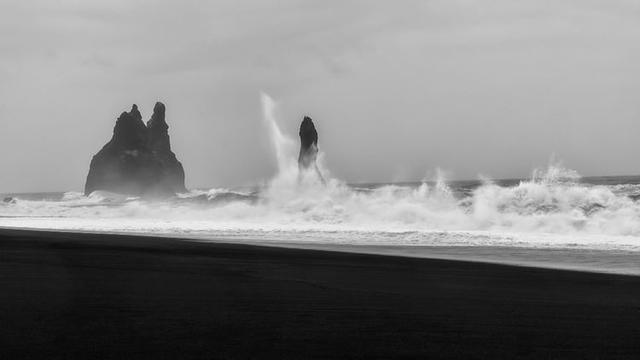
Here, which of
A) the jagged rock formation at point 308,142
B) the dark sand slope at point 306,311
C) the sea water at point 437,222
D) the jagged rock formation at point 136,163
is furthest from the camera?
the jagged rock formation at point 136,163

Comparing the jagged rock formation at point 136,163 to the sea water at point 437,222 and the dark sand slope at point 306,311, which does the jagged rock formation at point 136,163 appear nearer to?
the sea water at point 437,222

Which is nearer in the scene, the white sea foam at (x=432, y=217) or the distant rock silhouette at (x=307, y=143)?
the white sea foam at (x=432, y=217)

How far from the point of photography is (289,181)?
162 feet

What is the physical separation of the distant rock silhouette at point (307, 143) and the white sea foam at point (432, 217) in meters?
9.69

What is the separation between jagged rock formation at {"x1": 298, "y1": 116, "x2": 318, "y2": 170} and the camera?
5631 centimetres

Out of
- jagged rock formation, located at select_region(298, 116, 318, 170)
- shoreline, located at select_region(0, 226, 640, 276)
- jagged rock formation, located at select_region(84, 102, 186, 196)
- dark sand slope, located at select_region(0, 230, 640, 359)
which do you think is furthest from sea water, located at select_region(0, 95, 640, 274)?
jagged rock formation, located at select_region(84, 102, 186, 196)

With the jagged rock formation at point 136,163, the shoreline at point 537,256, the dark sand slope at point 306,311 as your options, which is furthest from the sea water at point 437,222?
the jagged rock formation at point 136,163

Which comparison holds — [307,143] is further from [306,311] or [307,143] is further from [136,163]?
[306,311]

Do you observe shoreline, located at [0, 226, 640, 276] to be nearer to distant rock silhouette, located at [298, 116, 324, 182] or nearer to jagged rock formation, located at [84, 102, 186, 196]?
distant rock silhouette, located at [298, 116, 324, 182]

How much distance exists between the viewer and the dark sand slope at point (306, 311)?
4582 millimetres

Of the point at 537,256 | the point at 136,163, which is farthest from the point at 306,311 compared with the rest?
the point at 136,163

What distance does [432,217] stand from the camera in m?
29.8

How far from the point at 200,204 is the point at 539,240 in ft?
106

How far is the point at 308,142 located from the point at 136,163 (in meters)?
45.3
